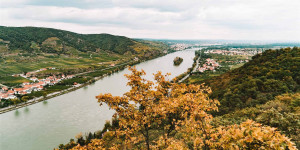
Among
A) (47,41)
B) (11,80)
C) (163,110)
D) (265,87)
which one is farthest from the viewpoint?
(47,41)

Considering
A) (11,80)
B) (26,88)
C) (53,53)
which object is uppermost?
(53,53)

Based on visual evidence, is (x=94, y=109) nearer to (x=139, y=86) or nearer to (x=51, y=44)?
(x=139, y=86)

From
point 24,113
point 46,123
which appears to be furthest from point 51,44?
point 46,123

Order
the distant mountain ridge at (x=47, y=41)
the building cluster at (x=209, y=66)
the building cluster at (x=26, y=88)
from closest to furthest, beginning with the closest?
the building cluster at (x=26, y=88)
the building cluster at (x=209, y=66)
the distant mountain ridge at (x=47, y=41)

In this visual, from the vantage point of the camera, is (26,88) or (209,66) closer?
(26,88)

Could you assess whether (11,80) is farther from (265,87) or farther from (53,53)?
(265,87)

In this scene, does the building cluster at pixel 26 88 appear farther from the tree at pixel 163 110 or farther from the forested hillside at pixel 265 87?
the forested hillside at pixel 265 87

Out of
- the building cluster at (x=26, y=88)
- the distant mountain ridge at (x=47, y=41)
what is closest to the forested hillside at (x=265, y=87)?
the building cluster at (x=26, y=88)

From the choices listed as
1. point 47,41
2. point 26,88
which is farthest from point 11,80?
point 47,41
